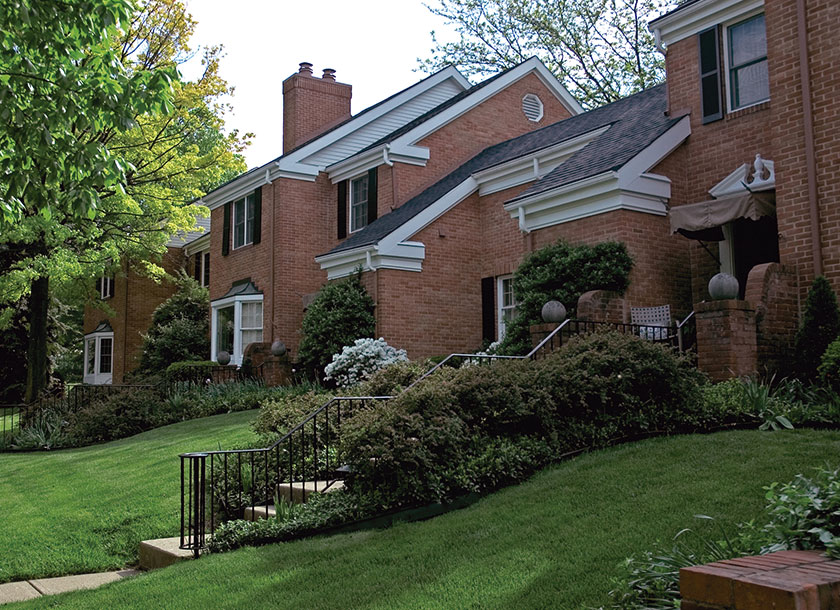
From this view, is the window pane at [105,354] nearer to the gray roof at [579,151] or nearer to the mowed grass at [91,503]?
the gray roof at [579,151]

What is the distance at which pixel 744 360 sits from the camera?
1043cm

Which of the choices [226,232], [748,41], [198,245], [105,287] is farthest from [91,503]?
[105,287]

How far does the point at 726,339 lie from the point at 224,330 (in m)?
19.0

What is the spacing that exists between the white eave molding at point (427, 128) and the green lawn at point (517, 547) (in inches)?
605

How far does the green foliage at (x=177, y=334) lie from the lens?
27453 millimetres

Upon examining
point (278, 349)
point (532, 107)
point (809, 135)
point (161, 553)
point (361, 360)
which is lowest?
point (161, 553)

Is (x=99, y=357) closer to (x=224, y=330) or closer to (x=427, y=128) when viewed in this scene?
(x=224, y=330)

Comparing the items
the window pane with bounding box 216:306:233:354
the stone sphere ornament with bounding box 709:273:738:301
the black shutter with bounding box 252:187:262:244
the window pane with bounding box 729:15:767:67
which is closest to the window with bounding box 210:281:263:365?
the window pane with bounding box 216:306:233:354

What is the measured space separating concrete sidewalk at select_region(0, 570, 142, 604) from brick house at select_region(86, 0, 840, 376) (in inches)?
292

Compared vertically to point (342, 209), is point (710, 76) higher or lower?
higher

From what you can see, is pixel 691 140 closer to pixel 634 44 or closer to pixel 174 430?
pixel 174 430

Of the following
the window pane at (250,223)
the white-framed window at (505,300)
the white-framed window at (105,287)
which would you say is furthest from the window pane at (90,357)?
the white-framed window at (505,300)

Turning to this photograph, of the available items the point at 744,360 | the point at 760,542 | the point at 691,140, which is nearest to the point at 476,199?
the point at 691,140

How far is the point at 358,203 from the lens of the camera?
77.3ft
